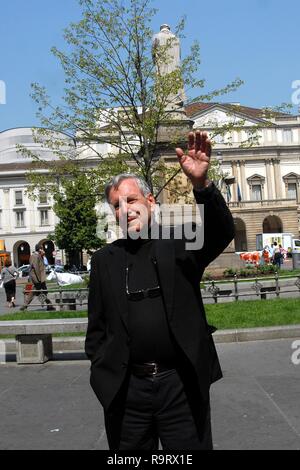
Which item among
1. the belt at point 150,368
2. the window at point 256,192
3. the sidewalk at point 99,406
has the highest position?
the window at point 256,192

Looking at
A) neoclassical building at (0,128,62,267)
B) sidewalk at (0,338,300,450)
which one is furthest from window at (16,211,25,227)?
sidewalk at (0,338,300,450)

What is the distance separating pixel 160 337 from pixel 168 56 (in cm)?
1790

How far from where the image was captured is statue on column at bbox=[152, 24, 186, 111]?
19.5 metres

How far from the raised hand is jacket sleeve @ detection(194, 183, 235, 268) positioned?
55 millimetres

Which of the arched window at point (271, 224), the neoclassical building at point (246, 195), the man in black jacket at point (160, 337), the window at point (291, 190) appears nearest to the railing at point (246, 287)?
the man in black jacket at point (160, 337)

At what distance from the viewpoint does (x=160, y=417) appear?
9.78ft

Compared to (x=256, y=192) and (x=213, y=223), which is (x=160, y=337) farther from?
(x=256, y=192)

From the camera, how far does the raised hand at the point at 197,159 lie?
2914 millimetres

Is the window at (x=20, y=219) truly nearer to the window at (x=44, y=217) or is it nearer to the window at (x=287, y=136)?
the window at (x=44, y=217)

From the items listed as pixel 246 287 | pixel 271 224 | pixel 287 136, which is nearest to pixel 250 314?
pixel 246 287

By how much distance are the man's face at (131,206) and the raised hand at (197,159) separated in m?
0.34

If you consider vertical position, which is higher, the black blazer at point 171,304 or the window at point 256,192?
the window at point 256,192
